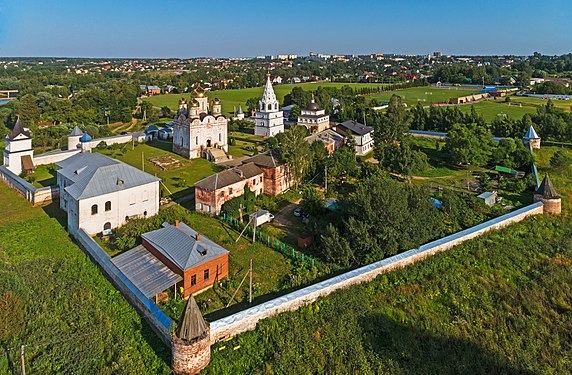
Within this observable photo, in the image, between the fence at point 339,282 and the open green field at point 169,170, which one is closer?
the fence at point 339,282

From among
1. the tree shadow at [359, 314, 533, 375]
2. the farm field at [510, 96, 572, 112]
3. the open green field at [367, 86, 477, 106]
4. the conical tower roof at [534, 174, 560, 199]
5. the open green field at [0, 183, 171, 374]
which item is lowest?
the tree shadow at [359, 314, 533, 375]

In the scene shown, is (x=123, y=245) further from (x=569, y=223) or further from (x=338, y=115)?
(x=338, y=115)

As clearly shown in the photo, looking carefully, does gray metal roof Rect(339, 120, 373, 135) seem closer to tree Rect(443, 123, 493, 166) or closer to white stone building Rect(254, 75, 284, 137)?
tree Rect(443, 123, 493, 166)

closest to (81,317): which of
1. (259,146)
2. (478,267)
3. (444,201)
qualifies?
(478,267)

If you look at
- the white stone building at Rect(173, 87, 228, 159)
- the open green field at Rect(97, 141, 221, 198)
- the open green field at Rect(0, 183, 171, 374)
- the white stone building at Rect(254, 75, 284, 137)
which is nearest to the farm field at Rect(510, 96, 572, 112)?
the white stone building at Rect(254, 75, 284, 137)

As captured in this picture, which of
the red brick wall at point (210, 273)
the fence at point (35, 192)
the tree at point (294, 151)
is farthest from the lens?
the tree at point (294, 151)

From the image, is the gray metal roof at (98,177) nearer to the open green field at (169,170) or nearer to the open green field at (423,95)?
the open green field at (169,170)

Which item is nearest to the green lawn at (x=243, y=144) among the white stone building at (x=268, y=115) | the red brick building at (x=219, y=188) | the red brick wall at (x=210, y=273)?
the white stone building at (x=268, y=115)
